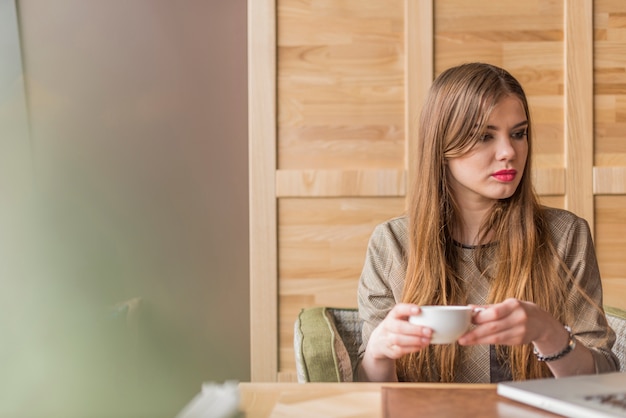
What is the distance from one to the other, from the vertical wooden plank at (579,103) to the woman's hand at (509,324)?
1457 mm

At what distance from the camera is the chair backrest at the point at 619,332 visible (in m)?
1.67

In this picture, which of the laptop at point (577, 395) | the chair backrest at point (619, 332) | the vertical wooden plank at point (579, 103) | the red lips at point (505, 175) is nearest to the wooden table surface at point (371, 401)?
the laptop at point (577, 395)

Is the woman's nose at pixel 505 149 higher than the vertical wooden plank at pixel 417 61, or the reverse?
the vertical wooden plank at pixel 417 61

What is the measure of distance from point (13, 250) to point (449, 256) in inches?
63.1

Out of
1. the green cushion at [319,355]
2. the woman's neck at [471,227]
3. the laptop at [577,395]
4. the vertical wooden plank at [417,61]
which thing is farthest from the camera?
the vertical wooden plank at [417,61]

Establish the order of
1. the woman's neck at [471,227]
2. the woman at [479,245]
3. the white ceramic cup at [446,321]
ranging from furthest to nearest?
the woman's neck at [471,227] < the woman at [479,245] < the white ceramic cup at [446,321]

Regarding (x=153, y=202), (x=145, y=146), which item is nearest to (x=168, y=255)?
(x=153, y=202)

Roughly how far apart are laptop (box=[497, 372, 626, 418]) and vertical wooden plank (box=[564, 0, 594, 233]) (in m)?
1.69

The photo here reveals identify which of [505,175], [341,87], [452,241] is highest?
[341,87]

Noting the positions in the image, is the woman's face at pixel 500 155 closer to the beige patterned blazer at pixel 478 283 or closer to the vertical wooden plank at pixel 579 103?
the beige patterned blazer at pixel 478 283

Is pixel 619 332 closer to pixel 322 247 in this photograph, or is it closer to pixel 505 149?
pixel 505 149

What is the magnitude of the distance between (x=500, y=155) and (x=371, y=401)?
0.74 meters

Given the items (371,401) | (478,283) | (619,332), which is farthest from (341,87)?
(371,401)

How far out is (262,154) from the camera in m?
2.57
